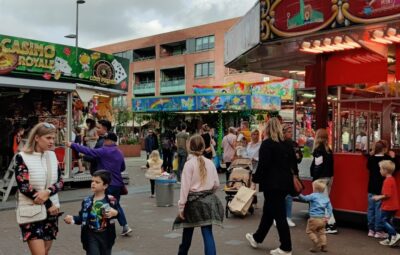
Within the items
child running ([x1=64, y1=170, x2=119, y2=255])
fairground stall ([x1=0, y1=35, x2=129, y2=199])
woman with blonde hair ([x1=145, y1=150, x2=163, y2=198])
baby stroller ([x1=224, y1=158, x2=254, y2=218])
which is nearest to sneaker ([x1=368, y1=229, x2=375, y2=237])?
baby stroller ([x1=224, y1=158, x2=254, y2=218])

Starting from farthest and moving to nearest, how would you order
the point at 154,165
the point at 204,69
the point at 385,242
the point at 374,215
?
1. the point at 204,69
2. the point at 154,165
3. the point at 374,215
4. the point at 385,242

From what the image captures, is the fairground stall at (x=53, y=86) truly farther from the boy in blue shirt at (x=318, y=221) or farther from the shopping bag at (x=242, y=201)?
the boy in blue shirt at (x=318, y=221)

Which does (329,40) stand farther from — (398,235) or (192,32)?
(192,32)

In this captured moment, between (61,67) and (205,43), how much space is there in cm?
4398

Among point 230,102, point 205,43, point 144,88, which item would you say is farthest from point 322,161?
point 144,88

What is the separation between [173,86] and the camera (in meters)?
59.1

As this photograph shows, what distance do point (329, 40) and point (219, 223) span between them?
12.3 feet

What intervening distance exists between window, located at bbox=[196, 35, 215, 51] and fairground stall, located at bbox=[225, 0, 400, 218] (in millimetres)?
45739

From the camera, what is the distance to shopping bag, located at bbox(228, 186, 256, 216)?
8.34 meters

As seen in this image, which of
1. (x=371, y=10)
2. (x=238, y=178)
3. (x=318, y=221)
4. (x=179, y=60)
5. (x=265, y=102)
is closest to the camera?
(x=371, y=10)

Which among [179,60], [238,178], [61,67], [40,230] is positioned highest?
[179,60]

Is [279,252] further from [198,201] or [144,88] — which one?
[144,88]

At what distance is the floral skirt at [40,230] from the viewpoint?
153 inches

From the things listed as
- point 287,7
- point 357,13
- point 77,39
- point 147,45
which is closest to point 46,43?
point 287,7
